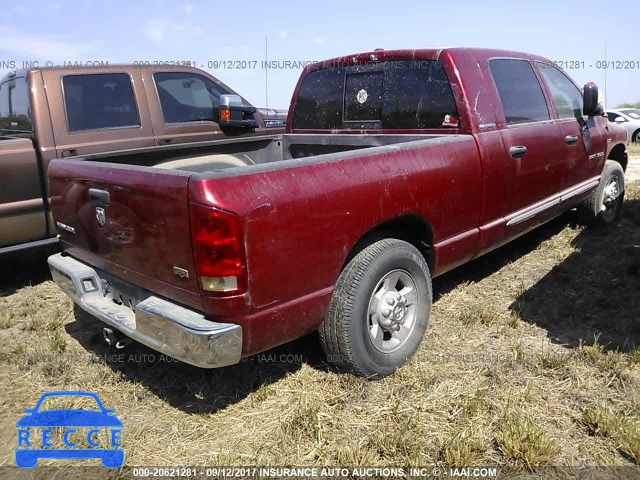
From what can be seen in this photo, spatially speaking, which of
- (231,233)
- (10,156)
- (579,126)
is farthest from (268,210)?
(579,126)

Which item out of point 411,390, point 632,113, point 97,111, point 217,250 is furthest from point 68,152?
point 632,113

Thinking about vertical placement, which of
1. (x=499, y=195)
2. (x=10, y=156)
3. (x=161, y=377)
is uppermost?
(x=10, y=156)

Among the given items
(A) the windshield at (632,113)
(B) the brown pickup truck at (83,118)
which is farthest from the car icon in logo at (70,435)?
(A) the windshield at (632,113)

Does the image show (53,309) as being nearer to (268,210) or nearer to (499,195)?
(268,210)

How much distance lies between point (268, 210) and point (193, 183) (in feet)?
1.09

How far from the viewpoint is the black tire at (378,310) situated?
2.76 meters

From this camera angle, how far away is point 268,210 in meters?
2.30

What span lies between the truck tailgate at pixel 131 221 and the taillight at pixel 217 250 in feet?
0.19

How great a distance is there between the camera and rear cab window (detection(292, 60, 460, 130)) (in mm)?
3691

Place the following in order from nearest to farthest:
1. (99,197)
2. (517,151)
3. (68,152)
→ (99,197), (517,151), (68,152)

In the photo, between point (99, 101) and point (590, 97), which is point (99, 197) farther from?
point (590, 97)

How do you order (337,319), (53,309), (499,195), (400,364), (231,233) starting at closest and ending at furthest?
(231,233)
(337,319)
(400,364)
(499,195)
(53,309)

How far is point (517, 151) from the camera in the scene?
3793mm

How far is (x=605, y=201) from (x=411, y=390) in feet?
13.1
